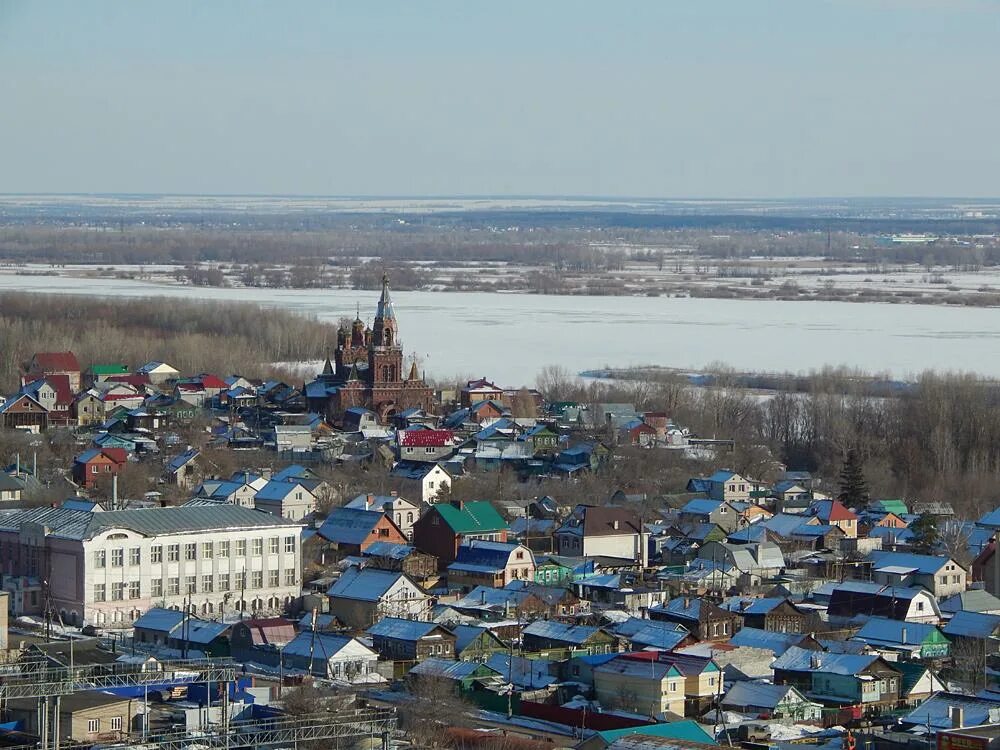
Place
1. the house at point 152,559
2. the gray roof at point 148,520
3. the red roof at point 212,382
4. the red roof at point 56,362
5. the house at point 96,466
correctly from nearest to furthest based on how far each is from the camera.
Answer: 1. the house at point 152,559
2. the gray roof at point 148,520
3. the house at point 96,466
4. the red roof at point 212,382
5. the red roof at point 56,362

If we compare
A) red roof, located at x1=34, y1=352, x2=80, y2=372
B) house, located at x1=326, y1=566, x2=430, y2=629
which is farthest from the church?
house, located at x1=326, y1=566, x2=430, y2=629

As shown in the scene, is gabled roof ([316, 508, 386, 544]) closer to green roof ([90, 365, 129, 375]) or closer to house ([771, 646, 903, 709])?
house ([771, 646, 903, 709])

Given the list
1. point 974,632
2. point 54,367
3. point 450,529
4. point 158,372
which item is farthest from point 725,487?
point 54,367

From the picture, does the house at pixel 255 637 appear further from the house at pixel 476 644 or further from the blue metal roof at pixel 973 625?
the blue metal roof at pixel 973 625

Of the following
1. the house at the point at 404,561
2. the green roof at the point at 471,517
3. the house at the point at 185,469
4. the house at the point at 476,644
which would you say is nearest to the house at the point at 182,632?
the house at the point at 476,644

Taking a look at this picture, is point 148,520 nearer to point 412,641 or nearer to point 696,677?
point 412,641

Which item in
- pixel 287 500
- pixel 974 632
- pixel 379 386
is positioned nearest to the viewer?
pixel 974 632

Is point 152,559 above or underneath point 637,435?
above
